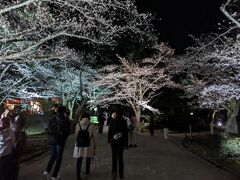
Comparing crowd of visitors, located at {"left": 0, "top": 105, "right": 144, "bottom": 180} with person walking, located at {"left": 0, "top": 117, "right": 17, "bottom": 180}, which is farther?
crowd of visitors, located at {"left": 0, "top": 105, "right": 144, "bottom": 180}

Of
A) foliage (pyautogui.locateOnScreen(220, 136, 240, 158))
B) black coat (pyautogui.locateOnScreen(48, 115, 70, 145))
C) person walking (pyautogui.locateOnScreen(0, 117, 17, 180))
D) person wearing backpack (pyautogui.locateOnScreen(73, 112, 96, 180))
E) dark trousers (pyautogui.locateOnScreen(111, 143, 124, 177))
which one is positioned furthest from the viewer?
foliage (pyautogui.locateOnScreen(220, 136, 240, 158))

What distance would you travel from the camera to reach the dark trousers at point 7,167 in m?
8.70

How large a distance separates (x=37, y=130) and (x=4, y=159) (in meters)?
25.9

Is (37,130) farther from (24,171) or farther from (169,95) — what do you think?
(24,171)

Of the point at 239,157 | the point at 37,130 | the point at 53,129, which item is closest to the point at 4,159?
the point at 53,129

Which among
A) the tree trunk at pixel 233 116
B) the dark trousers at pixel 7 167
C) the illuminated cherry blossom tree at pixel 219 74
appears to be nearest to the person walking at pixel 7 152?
the dark trousers at pixel 7 167

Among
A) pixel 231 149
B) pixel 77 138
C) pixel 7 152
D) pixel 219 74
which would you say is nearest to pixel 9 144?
pixel 7 152

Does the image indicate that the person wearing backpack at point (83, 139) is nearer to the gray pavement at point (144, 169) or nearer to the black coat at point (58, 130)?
the black coat at point (58, 130)

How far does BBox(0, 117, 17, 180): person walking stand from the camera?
837 cm

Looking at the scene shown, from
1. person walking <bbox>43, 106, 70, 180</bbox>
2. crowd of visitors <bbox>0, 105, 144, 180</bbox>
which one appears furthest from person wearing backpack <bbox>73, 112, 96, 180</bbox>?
person walking <bbox>43, 106, 70, 180</bbox>

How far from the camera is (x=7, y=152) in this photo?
858 centimetres

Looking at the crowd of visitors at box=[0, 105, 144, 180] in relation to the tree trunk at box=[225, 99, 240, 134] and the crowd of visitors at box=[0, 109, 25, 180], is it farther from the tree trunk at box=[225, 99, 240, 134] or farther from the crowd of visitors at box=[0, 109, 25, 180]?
the tree trunk at box=[225, 99, 240, 134]

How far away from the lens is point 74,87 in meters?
37.2

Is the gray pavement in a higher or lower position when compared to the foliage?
lower
